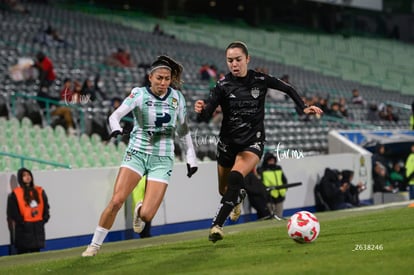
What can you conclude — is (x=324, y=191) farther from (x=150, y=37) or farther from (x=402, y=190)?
(x=150, y=37)

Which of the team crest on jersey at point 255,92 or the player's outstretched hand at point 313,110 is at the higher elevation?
the team crest on jersey at point 255,92

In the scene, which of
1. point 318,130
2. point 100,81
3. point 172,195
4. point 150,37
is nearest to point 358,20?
point 150,37

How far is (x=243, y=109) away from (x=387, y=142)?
57.0 feet

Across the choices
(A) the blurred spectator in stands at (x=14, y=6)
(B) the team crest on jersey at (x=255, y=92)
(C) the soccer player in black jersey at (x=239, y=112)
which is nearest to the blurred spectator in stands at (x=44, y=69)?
(A) the blurred spectator in stands at (x=14, y=6)

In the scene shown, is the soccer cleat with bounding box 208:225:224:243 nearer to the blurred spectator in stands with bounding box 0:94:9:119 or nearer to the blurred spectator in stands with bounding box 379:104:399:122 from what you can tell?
the blurred spectator in stands with bounding box 0:94:9:119

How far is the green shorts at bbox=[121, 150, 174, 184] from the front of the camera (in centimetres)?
1066

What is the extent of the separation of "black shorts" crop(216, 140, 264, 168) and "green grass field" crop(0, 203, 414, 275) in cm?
105

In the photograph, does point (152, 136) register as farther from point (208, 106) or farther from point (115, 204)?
point (115, 204)

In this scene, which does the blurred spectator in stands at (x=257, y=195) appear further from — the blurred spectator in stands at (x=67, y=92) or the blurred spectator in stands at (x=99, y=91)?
the blurred spectator in stands at (x=99, y=91)

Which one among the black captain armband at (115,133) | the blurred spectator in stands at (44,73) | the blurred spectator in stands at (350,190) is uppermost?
the blurred spectator in stands at (44,73)

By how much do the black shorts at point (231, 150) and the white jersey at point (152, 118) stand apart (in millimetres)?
900

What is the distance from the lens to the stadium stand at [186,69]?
70.5 ft

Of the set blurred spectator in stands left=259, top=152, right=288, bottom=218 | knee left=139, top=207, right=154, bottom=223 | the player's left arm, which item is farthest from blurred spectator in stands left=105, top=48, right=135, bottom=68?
knee left=139, top=207, right=154, bottom=223

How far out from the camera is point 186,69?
3372 cm
